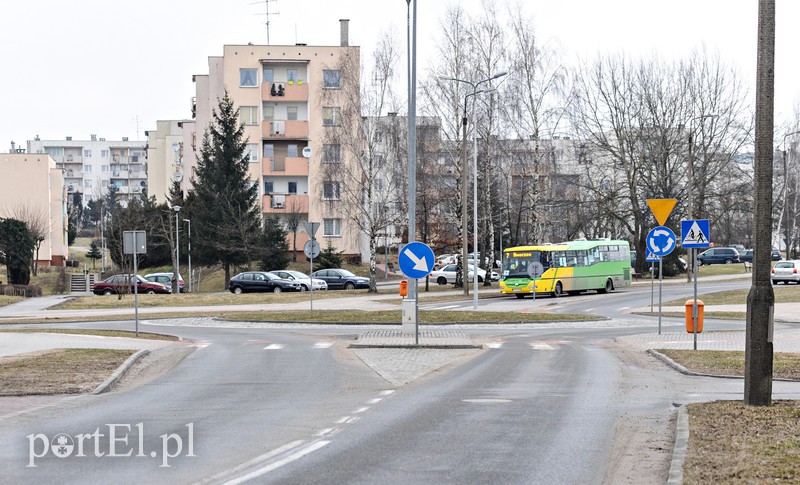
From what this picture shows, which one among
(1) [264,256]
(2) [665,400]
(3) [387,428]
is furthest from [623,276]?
(3) [387,428]

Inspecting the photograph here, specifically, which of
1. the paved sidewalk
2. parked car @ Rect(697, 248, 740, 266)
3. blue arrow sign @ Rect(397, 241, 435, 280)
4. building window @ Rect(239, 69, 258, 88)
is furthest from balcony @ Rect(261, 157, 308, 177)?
blue arrow sign @ Rect(397, 241, 435, 280)

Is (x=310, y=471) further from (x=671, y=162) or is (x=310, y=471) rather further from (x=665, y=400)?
(x=671, y=162)

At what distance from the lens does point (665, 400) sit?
46.1 feet

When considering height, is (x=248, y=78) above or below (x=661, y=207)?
Result: above

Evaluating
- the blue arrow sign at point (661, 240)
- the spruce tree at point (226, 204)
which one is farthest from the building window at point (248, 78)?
the blue arrow sign at point (661, 240)

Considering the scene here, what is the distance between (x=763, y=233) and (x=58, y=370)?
39.0 ft

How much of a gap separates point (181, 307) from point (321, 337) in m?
21.0

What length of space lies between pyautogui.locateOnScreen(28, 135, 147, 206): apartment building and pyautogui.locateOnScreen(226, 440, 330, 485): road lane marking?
561 ft

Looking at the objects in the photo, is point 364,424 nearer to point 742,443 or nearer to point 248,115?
point 742,443

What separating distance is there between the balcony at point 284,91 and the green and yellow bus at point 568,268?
31.8 metres

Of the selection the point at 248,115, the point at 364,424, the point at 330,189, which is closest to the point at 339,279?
the point at 330,189

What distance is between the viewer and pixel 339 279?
64562 millimetres

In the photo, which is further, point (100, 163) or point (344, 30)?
point (100, 163)

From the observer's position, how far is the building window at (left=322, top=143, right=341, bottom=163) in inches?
2279
